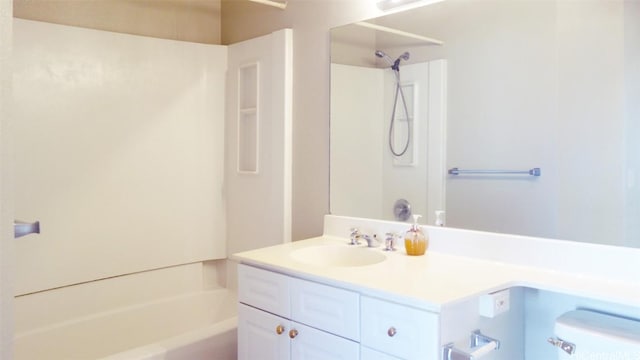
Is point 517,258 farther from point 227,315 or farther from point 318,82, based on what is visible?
point 227,315

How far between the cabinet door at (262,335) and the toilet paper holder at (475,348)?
62 centimetres

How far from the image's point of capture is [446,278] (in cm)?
156

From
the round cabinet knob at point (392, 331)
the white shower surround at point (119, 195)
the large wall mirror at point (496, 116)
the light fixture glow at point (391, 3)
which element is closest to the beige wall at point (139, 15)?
the white shower surround at point (119, 195)

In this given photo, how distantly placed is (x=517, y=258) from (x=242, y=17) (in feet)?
7.14

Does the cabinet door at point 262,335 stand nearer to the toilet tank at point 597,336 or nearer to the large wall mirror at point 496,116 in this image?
the large wall mirror at point 496,116

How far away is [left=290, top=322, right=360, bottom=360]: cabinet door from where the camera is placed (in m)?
1.53

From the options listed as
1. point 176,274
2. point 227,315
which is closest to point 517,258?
point 227,315

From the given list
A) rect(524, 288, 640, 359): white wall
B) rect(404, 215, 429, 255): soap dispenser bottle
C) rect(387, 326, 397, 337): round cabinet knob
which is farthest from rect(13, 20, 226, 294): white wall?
rect(524, 288, 640, 359): white wall

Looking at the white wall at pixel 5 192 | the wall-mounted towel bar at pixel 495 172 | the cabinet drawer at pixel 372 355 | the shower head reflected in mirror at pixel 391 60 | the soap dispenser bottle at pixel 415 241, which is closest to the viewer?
the white wall at pixel 5 192

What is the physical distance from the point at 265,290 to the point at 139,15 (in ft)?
6.27

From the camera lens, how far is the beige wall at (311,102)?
244 centimetres

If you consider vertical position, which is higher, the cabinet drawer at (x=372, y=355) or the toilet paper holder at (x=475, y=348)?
the toilet paper holder at (x=475, y=348)

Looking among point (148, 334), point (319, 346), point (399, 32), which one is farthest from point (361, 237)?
point (148, 334)

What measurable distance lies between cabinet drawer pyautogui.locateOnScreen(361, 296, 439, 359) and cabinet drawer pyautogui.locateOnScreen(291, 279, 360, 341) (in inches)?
1.6
